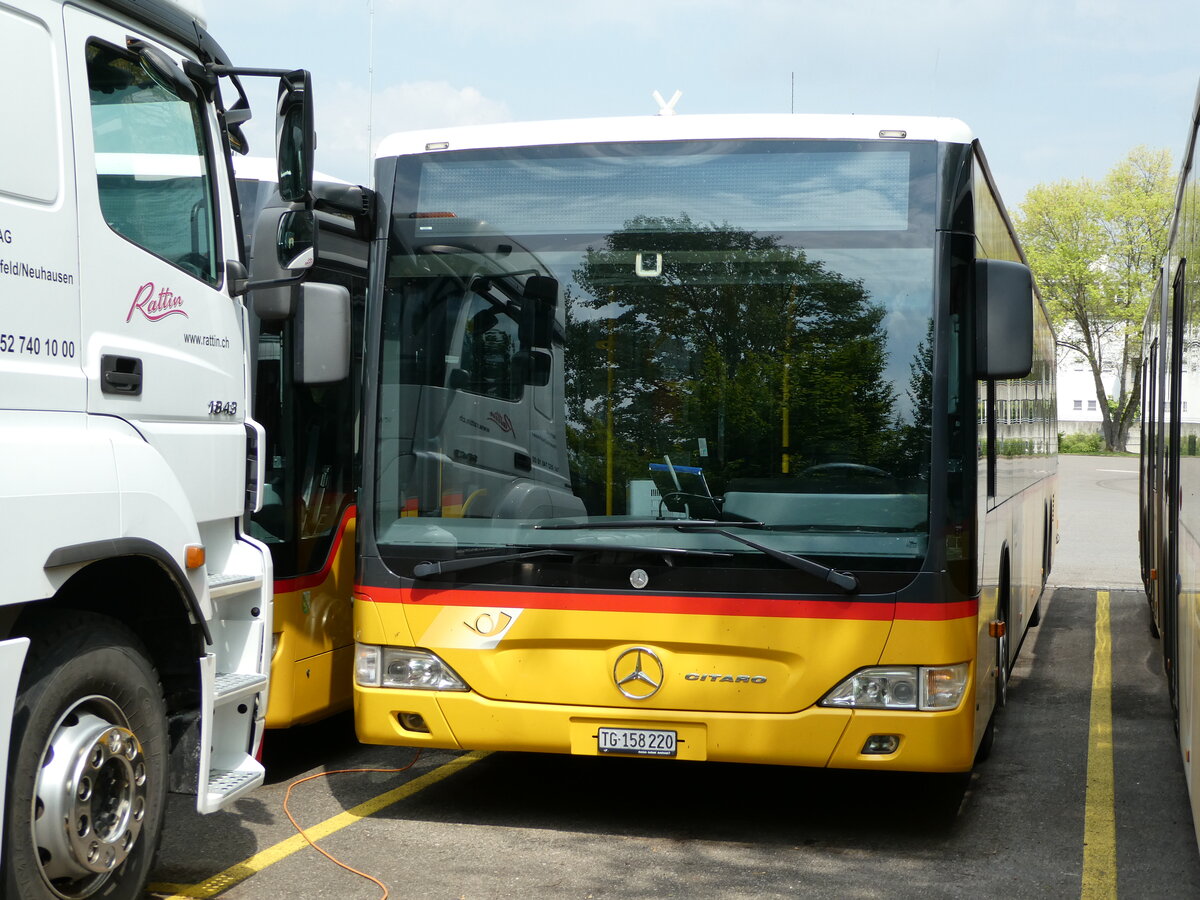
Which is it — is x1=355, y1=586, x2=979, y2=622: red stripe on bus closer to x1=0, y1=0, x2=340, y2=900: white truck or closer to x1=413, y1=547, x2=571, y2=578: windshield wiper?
x1=413, y1=547, x2=571, y2=578: windshield wiper

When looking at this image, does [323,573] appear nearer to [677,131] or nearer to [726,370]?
[726,370]

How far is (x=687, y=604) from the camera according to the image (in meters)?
5.57

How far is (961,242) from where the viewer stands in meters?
5.57

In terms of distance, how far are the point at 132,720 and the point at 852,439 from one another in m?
2.89

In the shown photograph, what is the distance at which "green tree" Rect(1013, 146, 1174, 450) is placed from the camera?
61.7 meters

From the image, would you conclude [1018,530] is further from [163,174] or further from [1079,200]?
[1079,200]

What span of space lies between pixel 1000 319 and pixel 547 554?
2051 mm

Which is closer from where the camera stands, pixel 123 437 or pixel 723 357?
pixel 123 437

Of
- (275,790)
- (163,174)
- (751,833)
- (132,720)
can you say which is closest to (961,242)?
(751,833)

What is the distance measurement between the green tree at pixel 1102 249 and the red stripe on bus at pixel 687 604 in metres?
59.5

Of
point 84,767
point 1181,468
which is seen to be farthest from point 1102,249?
point 84,767

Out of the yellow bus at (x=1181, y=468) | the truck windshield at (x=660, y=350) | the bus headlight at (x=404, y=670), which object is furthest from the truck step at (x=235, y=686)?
the yellow bus at (x=1181, y=468)

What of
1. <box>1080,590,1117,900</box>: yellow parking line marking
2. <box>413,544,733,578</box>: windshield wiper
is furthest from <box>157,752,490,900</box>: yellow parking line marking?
<box>1080,590,1117,900</box>: yellow parking line marking

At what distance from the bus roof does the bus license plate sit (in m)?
2.45
